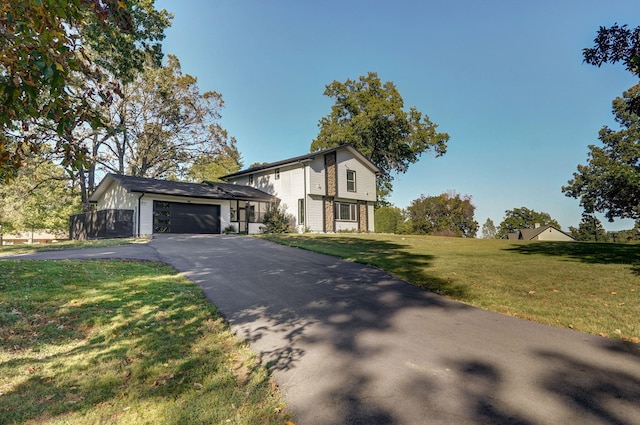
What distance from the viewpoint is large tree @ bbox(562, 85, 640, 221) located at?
2518 cm

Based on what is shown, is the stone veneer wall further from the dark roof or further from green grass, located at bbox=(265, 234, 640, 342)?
green grass, located at bbox=(265, 234, 640, 342)

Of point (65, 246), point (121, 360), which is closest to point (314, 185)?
point (65, 246)

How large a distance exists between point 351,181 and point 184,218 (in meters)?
13.3

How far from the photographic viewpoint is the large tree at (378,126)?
108ft

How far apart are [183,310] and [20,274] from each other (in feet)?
14.7

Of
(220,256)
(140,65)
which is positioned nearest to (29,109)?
(220,256)

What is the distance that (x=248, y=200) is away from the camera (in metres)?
24.9

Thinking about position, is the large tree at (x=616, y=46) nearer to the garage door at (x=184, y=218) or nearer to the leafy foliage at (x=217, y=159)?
the garage door at (x=184, y=218)

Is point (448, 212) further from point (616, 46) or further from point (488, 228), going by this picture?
point (616, 46)

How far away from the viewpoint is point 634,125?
27.7 metres

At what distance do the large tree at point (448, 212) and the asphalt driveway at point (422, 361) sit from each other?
4593 centimetres

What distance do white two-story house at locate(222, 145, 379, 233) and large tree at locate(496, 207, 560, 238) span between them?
51521 mm

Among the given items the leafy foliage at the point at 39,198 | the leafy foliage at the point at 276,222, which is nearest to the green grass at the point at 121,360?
the leafy foliage at the point at 39,198

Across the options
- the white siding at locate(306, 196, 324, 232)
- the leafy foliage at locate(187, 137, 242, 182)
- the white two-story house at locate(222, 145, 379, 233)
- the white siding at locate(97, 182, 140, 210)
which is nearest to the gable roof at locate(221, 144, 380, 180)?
the white two-story house at locate(222, 145, 379, 233)
